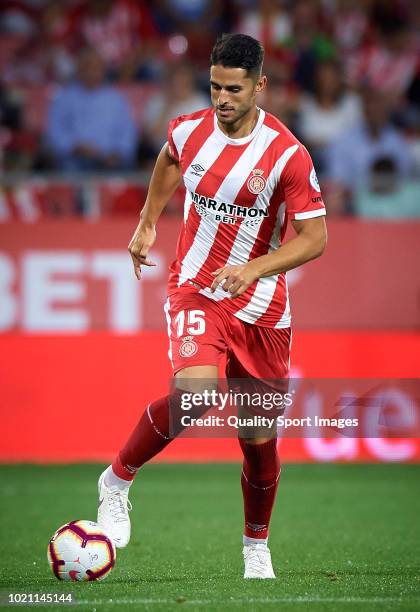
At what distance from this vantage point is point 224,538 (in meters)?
6.81

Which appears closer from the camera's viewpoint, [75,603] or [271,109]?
[75,603]

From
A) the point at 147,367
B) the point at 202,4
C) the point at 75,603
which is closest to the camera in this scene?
the point at 75,603

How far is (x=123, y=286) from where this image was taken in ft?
34.4

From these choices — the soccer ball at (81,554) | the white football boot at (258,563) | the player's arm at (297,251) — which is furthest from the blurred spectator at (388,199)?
the soccer ball at (81,554)

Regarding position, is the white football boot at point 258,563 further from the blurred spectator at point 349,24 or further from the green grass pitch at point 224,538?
the blurred spectator at point 349,24

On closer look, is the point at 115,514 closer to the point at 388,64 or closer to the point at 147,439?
the point at 147,439

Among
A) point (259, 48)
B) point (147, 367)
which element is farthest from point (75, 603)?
point (147, 367)

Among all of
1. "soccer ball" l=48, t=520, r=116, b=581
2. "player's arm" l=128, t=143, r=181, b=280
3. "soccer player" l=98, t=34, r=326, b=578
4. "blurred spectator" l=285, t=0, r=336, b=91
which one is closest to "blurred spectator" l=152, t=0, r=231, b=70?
"blurred spectator" l=285, t=0, r=336, b=91

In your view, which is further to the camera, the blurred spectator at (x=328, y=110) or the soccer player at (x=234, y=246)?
the blurred spectator at (x=328, y=110)

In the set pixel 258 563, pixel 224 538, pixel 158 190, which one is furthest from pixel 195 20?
pixel 258 563

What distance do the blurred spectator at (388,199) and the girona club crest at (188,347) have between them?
18.5ft

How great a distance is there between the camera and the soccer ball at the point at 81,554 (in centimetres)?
507

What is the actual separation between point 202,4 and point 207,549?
875cm

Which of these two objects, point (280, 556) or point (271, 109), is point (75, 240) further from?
point (280, 556)
